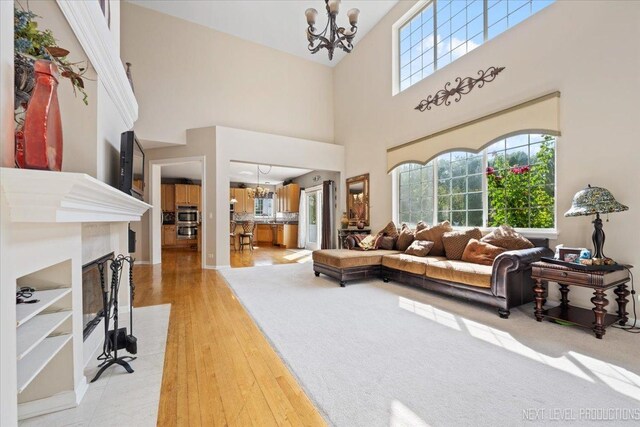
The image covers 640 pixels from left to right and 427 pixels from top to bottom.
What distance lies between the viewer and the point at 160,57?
19.4ft

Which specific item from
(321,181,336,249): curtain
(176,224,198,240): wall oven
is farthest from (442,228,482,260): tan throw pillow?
(176,224,198,240): wall oven

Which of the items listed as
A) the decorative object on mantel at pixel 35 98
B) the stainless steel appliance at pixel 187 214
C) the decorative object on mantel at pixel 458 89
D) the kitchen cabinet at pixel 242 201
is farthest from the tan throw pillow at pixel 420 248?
the kitchen cabinet at pixel 242 201

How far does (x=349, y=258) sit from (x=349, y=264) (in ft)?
0.30

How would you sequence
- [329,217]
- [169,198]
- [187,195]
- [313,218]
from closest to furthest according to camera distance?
1. [329,217]
2. [313,218]
3. [169,198]
4. [187,195]

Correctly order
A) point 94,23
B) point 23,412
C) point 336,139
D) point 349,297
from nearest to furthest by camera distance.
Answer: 1. point 23,412
2. point 94,23
3. point 349,297
4. point 336,139

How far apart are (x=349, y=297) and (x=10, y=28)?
139 inches

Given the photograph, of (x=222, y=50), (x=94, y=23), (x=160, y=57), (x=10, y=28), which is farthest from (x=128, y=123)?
(x=222, y=50)

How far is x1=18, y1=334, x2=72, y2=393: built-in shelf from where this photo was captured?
113 cm

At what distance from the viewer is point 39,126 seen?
43.0 inches

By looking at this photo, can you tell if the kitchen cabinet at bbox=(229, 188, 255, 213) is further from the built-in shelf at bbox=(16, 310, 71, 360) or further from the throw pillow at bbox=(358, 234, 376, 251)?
the built-in shelf at bbox=(16, 310, 71, 360)

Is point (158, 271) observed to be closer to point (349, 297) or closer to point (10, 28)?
point (349, 297)

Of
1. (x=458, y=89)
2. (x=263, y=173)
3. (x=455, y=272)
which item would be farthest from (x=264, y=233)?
(x=455, y=272)

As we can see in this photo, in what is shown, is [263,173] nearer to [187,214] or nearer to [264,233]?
[264,233]

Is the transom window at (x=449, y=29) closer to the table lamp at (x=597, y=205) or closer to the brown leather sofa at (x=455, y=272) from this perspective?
the table lamp at (x=597, y=205)
